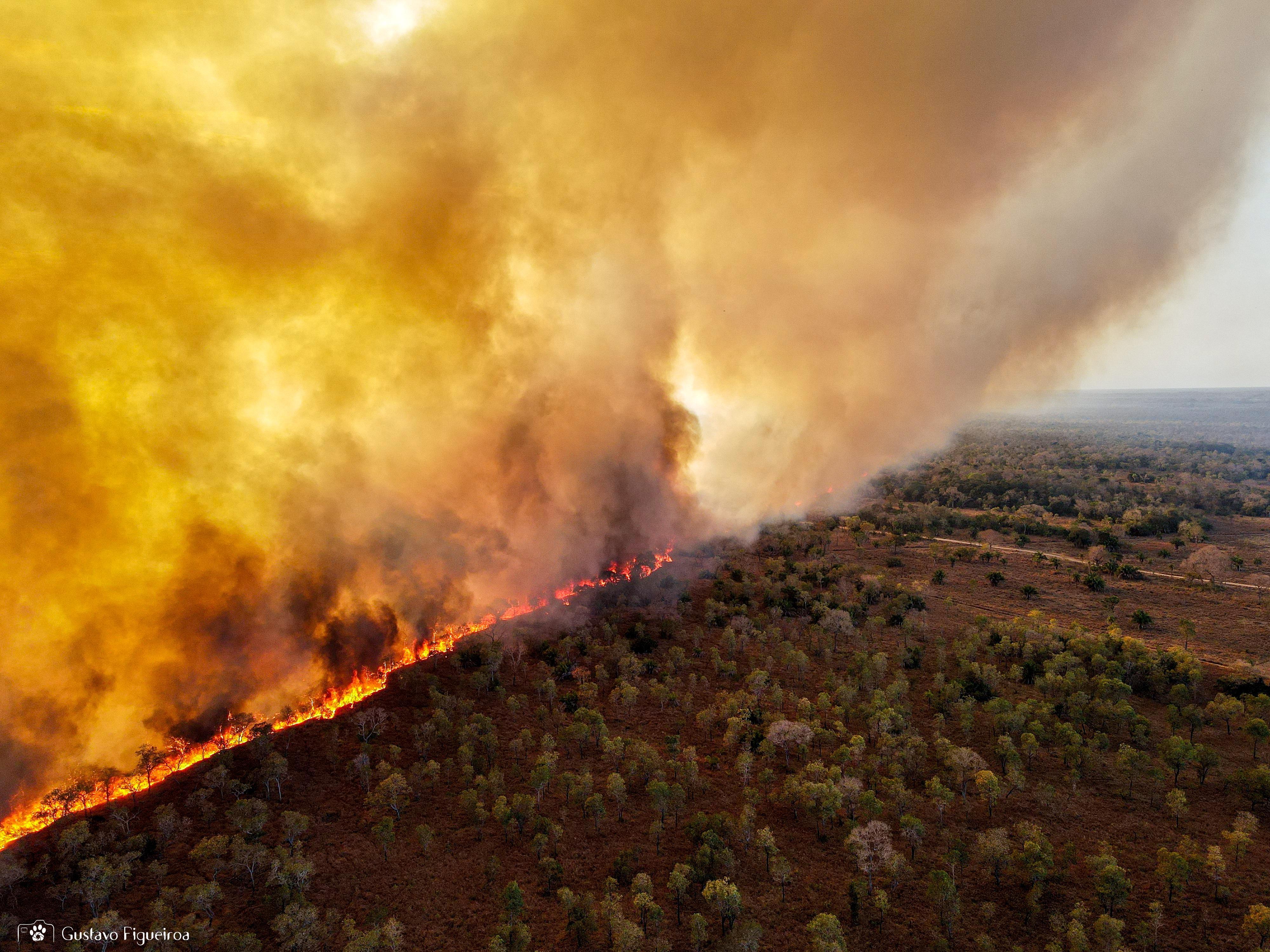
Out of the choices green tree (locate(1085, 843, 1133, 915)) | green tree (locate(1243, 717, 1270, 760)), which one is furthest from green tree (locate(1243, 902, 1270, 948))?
green tree (locate(1243, 717, 1270, 760))

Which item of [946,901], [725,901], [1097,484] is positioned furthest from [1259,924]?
[1097,484]

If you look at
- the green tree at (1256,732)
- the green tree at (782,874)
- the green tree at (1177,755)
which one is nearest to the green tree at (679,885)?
the green tree at (782,874)

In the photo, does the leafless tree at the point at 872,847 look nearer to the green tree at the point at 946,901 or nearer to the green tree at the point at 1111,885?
the green tree at the point at 946,901

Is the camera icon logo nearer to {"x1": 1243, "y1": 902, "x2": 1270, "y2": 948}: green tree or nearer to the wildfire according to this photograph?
the wildfire

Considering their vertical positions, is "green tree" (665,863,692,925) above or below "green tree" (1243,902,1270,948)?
above

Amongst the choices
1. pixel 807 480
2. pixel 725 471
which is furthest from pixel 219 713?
pixel 807 480

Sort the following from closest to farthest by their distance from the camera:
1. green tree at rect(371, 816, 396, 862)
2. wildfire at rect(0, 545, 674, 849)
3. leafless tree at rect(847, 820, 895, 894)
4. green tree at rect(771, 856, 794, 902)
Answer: green tree at rect(771, 856, 794, 902) → leafless tree at rect(847, 820, 895, 894) → green tree at rect(371, 816, 396, 862) → wildfire at rect(0, 545, 674, 849)
